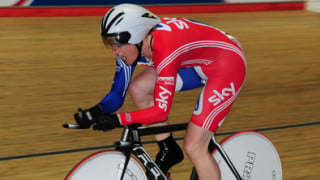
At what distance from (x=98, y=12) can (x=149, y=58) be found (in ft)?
19.7

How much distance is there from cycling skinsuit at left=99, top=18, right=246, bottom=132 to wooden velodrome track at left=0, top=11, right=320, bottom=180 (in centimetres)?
106

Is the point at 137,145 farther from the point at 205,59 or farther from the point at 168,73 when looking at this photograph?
the point at 205,59

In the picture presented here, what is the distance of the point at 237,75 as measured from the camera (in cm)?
264

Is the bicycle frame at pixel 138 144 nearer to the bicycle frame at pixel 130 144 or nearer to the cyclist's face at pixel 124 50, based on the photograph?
the bicycle frame at pixel 130 144

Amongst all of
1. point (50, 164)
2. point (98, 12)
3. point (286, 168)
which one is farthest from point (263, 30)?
point (50, 164)

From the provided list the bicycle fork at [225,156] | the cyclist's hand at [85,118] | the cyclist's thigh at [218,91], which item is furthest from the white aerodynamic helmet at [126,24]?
the bicycle fork at [225,156]

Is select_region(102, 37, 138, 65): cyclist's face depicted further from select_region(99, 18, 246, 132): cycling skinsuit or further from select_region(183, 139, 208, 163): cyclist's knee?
select_region(183, 139, 208, 163): cyclist's knee

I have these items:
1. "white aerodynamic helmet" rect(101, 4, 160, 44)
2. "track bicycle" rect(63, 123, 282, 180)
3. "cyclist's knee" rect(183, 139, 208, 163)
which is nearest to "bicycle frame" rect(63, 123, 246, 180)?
"track bicycle" rect(63, 123, 282, 180)

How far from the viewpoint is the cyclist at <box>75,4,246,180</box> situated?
2.30 m

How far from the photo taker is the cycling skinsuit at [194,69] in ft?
7.81

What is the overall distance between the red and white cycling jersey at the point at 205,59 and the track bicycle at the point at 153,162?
0.14 metres

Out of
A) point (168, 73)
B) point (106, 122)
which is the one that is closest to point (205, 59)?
point (168, 73)

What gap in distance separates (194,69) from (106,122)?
701 mm

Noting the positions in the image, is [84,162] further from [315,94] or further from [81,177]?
[315,94]
